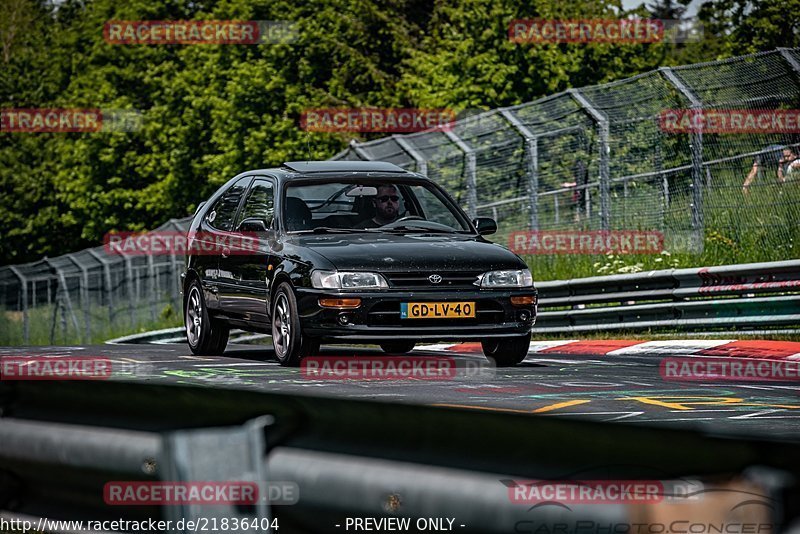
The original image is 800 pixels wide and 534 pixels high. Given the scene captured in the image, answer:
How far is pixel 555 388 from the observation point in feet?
31.0

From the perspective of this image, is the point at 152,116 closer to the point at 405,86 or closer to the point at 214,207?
the point at 405,86

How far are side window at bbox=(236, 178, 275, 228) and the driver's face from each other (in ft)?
2.89

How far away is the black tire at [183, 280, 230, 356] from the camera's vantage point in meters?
12.8

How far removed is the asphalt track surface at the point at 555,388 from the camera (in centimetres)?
793

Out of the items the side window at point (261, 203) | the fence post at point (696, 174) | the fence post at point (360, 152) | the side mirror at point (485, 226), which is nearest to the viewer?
the side mirror at point (485, 226)

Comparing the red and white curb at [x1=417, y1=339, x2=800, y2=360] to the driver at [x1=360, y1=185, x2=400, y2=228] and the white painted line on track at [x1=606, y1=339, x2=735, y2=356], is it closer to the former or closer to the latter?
the white painted line on track at [x1=606, y1=339, x2=735, y2=356]

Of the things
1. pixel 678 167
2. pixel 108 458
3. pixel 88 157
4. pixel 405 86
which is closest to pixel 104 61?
pixel 88 157
